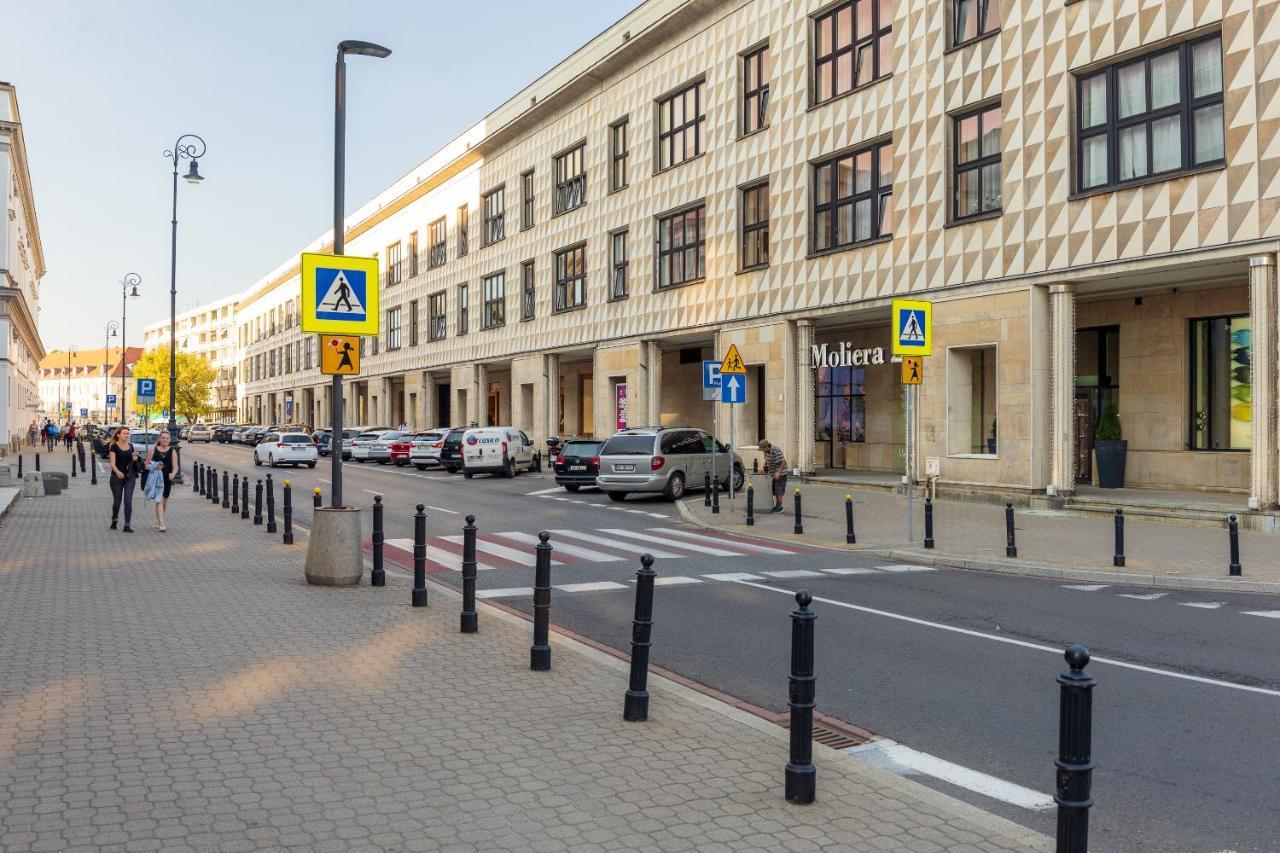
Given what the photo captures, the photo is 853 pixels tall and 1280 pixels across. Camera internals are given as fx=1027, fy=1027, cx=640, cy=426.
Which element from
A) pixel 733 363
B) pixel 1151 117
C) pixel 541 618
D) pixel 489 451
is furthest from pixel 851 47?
pixel 541 618

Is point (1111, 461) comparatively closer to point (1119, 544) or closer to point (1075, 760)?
point (1119, 544)

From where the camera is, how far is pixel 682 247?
3247cm

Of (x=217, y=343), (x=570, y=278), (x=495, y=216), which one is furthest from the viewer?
(x=217, y=343)

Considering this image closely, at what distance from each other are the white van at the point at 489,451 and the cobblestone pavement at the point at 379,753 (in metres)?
23.4

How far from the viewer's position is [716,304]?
30.2m

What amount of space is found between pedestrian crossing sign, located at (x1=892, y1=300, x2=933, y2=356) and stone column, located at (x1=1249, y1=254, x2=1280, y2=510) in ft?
19.2

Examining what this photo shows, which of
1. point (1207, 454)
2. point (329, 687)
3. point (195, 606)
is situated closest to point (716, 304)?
point (1207, 454)

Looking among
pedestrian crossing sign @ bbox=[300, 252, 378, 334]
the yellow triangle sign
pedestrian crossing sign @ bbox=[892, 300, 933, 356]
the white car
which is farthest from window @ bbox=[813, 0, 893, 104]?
the white car

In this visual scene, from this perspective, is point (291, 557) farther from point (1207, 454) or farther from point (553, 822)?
point (1207, 454)

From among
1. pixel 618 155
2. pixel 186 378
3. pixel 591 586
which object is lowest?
pixel 591 586

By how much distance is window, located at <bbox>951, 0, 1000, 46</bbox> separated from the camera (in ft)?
70.1

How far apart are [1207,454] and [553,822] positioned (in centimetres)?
1962

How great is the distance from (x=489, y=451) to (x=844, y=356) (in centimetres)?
1194

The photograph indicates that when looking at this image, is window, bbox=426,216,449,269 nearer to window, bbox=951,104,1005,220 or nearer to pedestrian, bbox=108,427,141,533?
window, bbox=951,104,1005,220
